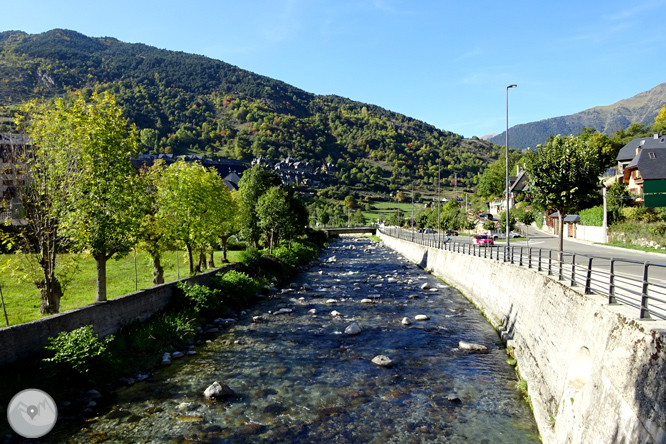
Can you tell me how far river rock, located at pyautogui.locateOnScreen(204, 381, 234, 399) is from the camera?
1227 cm

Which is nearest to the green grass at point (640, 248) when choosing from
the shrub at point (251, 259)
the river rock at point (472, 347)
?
the river rock at point (472, 347)

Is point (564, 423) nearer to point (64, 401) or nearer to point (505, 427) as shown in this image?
point (505, 427)

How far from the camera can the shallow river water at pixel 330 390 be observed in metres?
10.3

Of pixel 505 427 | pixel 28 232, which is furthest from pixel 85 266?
pixel 505 427

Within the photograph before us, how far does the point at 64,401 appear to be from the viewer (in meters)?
11.7

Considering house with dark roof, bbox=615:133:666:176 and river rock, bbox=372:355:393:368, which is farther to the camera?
house with dark roof, bbox=615:133:666:176

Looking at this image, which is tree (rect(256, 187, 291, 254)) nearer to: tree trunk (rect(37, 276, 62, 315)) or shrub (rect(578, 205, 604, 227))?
tree trunk (rect(37, 276, 62, 315))

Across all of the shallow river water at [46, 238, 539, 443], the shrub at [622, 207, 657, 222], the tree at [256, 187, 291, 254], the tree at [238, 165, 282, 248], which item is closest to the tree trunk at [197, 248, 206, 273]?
the shallow river water at [46, 238, 539, 443]

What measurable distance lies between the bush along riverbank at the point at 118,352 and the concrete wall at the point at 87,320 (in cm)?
28

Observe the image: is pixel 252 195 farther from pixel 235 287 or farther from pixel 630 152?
pixel 630 152

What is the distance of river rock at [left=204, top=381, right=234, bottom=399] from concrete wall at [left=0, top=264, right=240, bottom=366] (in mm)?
5269

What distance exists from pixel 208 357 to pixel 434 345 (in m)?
9.76

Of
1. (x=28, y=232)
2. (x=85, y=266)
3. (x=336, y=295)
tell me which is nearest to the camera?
(x=28, y=232)

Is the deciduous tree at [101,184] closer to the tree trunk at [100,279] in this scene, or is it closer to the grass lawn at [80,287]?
the tree trunk at [100,279]
